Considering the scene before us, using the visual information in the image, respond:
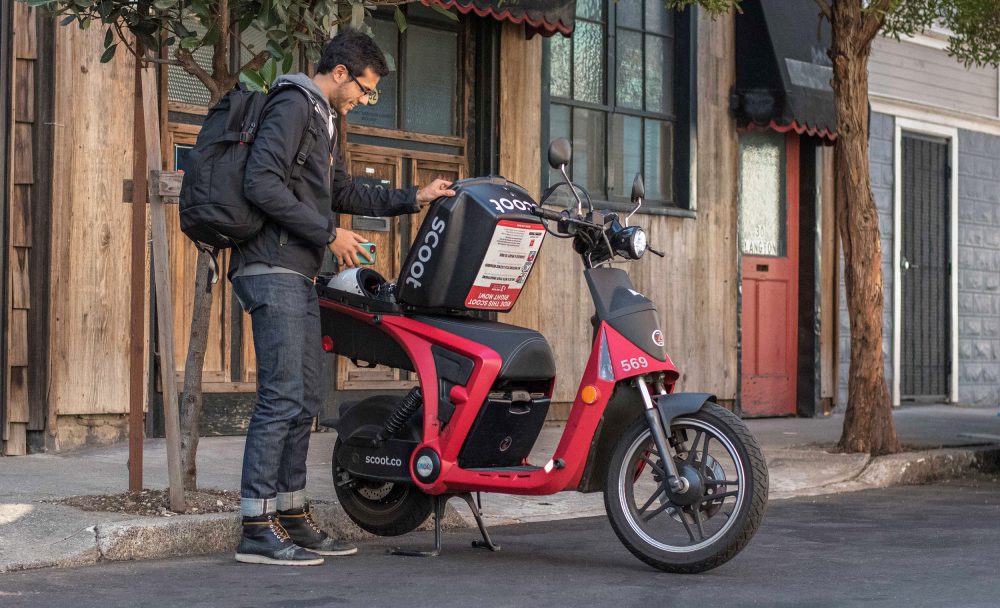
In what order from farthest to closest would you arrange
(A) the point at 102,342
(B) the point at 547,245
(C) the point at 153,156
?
1. (B) the point at 547,245
2. (A) the point at 102,342
3. (C) the point at 153,156

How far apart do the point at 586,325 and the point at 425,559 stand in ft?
17.9

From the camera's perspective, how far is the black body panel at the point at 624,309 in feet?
17.0

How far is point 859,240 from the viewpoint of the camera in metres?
9.38

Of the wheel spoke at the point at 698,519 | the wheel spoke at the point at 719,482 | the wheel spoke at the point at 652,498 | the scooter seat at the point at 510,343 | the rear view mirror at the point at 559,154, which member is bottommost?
the wheel spoke at the point at 698,519

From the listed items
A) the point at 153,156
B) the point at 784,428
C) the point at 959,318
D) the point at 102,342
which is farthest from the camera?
the point at 959,318

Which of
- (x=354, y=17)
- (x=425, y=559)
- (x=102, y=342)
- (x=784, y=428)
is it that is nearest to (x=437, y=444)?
(x=425, y=559)

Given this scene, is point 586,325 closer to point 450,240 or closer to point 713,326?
point 713,326

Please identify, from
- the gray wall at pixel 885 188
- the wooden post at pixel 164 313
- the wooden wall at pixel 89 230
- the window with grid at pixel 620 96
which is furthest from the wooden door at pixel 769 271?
the wooden post at pixel 164 313

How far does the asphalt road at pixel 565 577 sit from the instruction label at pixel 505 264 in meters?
0.99

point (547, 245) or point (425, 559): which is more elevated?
point (547, 245)

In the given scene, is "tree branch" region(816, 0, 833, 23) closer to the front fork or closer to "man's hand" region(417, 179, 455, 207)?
"man's hand" region(417, 179, 455, 207)

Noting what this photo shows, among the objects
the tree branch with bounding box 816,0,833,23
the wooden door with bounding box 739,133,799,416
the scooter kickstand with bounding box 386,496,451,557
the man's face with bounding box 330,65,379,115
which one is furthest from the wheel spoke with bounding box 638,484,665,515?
the wooden door with bounding box 739,133,799,416

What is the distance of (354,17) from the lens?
5.57 meters

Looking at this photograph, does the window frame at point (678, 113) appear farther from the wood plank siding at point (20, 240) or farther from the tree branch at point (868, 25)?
the wood plank siding at point (20, 240)
